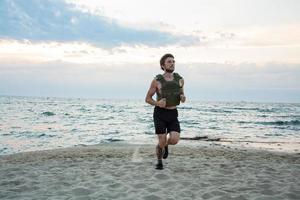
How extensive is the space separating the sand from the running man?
2.87ft

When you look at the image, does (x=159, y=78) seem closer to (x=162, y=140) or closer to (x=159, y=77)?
(x=159, y=77)

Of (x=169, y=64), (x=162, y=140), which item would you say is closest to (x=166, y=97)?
(x=169, y=64)

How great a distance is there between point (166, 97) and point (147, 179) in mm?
1611

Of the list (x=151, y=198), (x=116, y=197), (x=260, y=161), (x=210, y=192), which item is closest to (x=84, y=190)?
(x=116, y=197)

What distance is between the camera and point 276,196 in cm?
514

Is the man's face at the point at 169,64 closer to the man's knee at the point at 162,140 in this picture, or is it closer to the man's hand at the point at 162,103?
the man's hand at the point at 162,103

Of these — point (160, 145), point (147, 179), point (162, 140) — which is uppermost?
point (162, 140)

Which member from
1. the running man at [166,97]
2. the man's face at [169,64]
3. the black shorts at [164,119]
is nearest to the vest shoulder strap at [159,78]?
the running man at [166,97]

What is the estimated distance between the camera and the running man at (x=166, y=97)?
645 centimetres

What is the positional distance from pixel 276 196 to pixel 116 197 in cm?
250

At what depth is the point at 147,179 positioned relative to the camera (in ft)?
20.2

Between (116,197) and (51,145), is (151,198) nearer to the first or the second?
(116,197)

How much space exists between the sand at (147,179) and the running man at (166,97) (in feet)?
2.87

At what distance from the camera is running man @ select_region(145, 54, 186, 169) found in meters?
6.45
